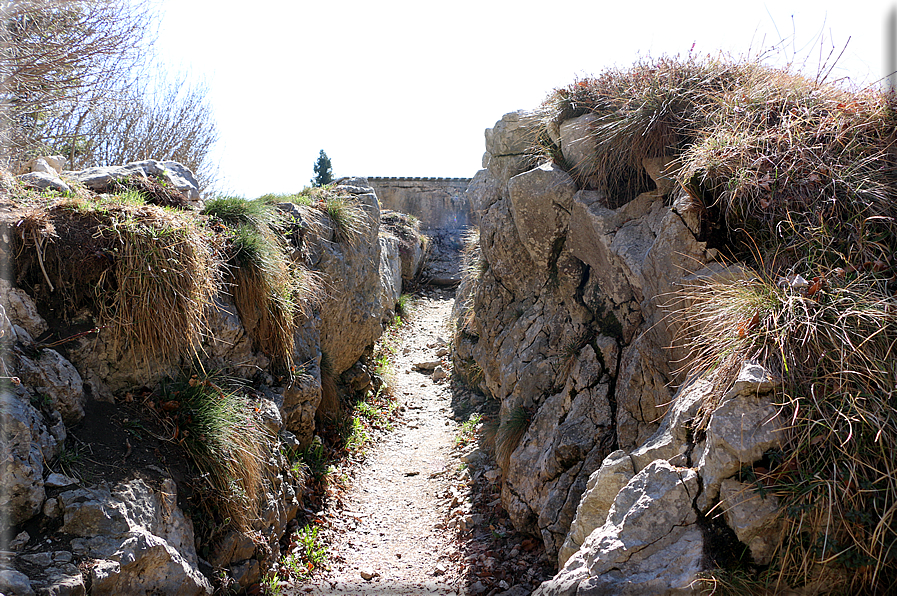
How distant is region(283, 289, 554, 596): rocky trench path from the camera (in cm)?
434

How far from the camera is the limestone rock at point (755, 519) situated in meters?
2.28

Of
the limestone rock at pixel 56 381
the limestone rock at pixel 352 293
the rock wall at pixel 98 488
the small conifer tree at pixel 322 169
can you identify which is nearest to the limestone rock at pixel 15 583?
the rock wall at pixel 98 488

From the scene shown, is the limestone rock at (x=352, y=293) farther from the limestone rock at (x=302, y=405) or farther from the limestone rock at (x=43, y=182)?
the limestone rock at (x=43, y=182)

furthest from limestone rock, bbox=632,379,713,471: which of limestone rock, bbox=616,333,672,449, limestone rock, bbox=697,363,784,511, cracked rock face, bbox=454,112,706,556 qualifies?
limestone rock, bbox=616,333,672,449

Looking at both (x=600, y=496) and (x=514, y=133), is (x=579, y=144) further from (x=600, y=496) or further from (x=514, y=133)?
(x=600, y=496)

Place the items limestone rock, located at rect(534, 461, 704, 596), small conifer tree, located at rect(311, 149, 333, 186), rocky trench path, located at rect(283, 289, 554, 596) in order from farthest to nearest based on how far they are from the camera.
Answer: small conifer tree, located at rect(311, 149, 333, 186) → rocky trench path, located at rect(283, 289, 554, 596) → limestone rock, located at rect(534, 461, 704, 596)

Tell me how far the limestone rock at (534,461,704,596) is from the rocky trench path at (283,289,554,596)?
5.81 ft

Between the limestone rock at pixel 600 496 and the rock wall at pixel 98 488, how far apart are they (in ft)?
8.17

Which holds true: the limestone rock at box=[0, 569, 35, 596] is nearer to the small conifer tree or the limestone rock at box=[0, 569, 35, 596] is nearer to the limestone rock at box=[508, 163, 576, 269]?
the limestone rock at box=[508, 163, 576, 269]

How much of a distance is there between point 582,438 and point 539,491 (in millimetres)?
685

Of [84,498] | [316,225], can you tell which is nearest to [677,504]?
[84,498]

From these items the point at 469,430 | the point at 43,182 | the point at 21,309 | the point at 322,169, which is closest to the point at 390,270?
the point at 469,430

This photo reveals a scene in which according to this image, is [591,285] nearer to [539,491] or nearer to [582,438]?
[582,438]

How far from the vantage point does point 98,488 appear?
3.06 metres
